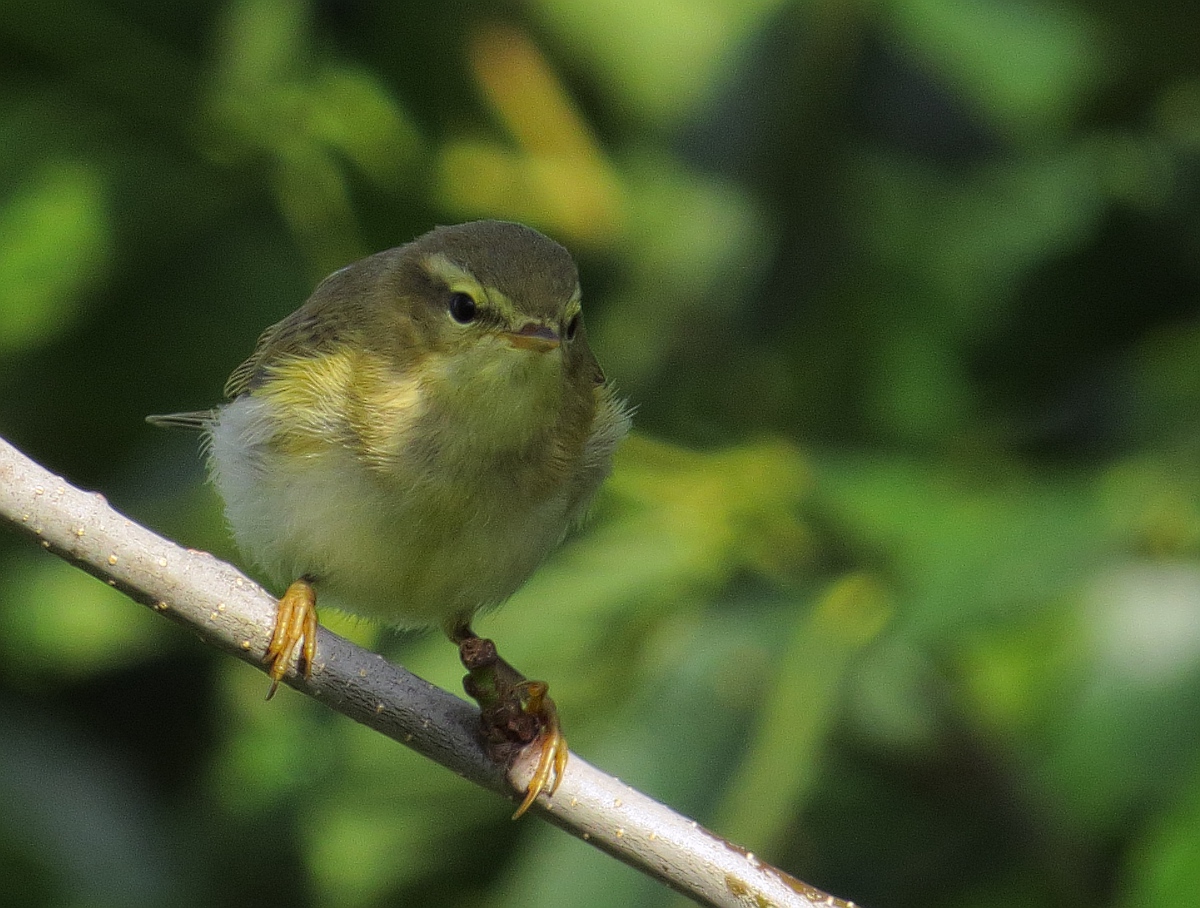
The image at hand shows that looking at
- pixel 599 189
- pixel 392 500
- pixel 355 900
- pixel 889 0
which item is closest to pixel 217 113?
pixel 599 189

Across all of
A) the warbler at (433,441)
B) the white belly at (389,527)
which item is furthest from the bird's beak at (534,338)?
the white belly at (389,527)

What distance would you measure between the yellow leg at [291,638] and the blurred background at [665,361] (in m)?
0.78

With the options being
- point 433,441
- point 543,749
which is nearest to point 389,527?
point 433,441

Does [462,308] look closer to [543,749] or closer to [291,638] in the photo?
[291,638]

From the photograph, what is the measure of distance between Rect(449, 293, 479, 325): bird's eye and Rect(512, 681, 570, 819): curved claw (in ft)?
2.36

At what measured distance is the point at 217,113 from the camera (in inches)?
150

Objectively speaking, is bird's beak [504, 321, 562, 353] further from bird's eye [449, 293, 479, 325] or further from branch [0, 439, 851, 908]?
branch [0, 439, 851, 908]

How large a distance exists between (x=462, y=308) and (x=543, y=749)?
971mm

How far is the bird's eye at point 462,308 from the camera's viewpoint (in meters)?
3.23

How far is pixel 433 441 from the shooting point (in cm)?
317

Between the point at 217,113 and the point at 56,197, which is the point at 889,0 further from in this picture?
the point at 56,197

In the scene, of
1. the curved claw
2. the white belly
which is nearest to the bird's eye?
the white belly

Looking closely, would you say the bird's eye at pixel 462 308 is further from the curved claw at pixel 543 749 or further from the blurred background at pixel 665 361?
the curved claw at pixel 543 749

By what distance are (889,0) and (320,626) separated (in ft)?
6.32
